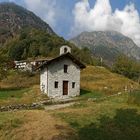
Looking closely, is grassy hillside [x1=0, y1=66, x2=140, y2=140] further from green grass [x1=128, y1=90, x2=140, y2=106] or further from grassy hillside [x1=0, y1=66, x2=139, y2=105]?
grassy hillside [x1=0, y1=66, x2=139, y2=105]

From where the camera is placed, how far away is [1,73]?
239ft

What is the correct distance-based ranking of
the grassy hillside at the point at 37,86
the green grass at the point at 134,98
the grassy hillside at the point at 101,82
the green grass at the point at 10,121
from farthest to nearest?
the grassy hillside at the point at 101,82
the grassy hillside at the point at 37,86
the green grass at the point at 134,98
the green grass at the point at 10,121

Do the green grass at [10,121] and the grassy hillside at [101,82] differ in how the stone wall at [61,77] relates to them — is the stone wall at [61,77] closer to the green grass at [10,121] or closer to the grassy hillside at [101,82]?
the grassy hillside at [101,82]

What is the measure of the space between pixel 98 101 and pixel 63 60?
68.1ft

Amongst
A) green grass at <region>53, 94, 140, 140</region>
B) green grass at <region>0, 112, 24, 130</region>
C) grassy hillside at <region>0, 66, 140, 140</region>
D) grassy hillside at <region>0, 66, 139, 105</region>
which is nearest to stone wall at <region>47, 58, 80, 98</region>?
grassy hillside at <region>0, 66, 139, 105</region>

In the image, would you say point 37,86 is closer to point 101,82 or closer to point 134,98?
point 101,82

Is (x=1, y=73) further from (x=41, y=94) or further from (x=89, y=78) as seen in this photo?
(x=89, y=78)

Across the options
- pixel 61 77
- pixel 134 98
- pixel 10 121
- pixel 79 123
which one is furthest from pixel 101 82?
pixel 10 121

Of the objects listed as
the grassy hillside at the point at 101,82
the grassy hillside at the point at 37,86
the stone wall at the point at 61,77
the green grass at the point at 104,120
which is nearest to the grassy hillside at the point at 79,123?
the green grass at the point at 104,120

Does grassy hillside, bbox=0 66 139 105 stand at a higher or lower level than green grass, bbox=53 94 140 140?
higher

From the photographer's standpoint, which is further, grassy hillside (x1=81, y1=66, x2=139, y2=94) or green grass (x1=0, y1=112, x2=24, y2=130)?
grassy hillside (x1=81, y1=66, x2=139, y2=94)

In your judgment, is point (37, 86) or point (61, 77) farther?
point (37, 86)

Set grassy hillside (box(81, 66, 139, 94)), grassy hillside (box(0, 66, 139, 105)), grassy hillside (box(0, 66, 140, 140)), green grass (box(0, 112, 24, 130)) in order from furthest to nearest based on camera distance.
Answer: grassy hillside (box(81, 66, 139, 94)), grassy hillside (box(0, 66, 139, 105)), green grass (box(0, 112, 24, 130)), grassy hillside (box(0, 66, 140, 140))

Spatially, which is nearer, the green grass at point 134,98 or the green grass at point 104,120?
the green grass at point 104,120
